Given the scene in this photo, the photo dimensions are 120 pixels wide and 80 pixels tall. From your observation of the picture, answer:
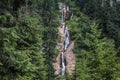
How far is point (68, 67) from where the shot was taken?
214 feet

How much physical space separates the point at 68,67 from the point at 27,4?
190ft

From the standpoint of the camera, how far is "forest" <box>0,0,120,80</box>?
765cm

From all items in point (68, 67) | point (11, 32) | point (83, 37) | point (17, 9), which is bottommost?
point (68, 67)

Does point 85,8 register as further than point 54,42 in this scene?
Yes

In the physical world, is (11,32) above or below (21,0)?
below

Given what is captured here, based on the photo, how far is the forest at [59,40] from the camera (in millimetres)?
7652

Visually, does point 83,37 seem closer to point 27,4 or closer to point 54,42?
point 54,42

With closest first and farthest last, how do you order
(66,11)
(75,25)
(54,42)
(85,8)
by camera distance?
1. (54,42)
2. (75,25)
3. (85,8)
4. (66,11)

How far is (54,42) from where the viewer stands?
60.8m

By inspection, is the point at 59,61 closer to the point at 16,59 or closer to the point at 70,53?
the point at 70,53

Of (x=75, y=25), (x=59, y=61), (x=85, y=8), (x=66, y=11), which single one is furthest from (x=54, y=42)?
(x=66, y=11)

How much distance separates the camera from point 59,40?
68.4 metres

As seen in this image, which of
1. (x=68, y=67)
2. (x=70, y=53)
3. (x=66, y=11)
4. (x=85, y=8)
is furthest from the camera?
(x=66, y=11)

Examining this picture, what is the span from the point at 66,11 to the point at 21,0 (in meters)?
81.2
